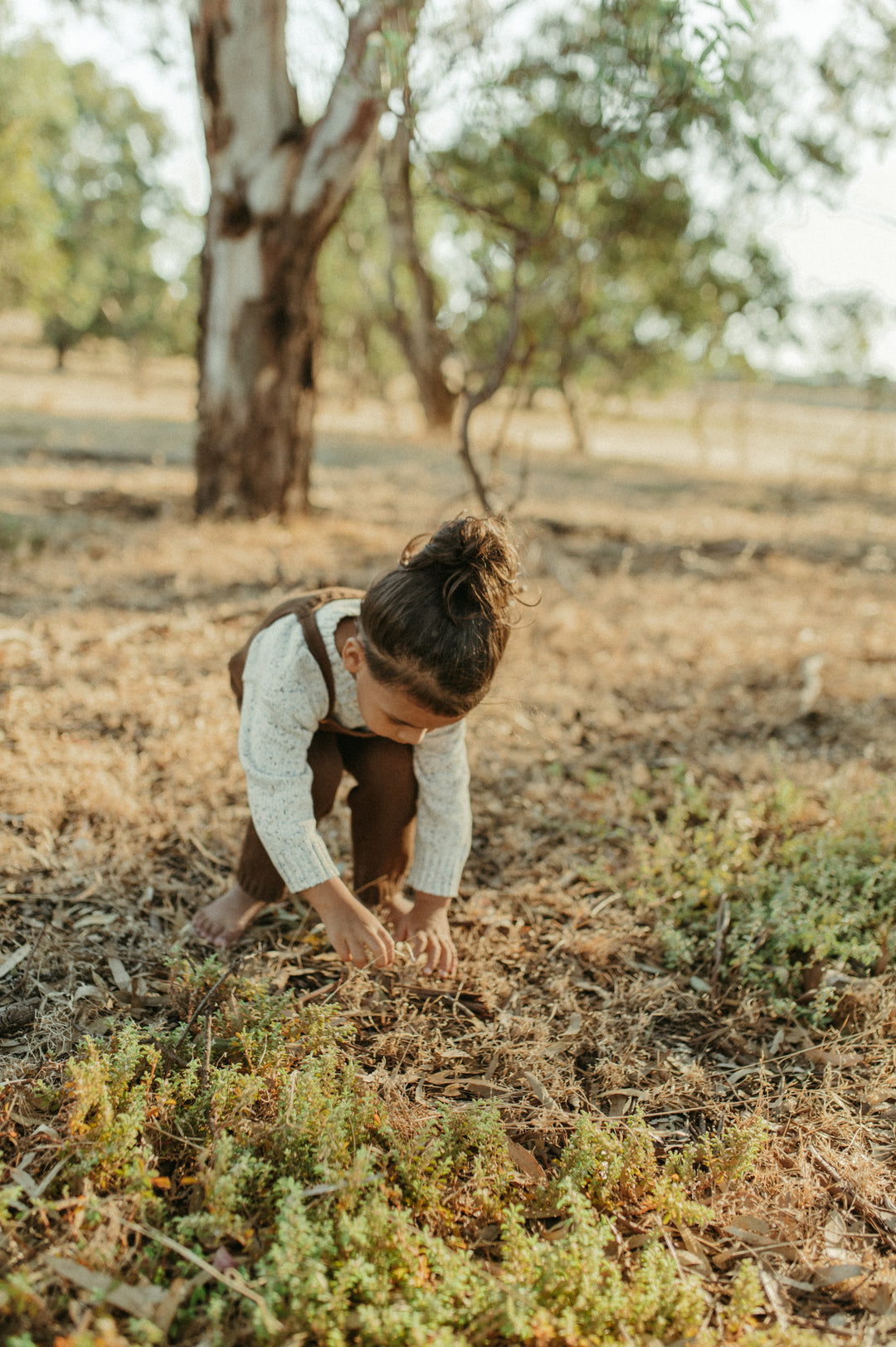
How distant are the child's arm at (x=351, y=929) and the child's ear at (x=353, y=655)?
21.1 inches

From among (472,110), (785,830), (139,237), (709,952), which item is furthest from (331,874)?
(139,237)

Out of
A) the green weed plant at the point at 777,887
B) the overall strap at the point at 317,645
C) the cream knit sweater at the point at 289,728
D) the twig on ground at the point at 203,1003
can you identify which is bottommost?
the twig on ground at the point at 203,1003

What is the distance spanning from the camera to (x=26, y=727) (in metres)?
3.42

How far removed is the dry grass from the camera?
1975mm

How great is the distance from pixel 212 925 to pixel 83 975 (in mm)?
360

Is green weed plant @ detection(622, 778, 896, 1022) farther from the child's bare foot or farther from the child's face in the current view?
the child's bare foot

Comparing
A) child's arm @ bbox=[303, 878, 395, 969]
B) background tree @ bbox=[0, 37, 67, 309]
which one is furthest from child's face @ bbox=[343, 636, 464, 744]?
background tree @ bbox=[0, 37, 67, 309]

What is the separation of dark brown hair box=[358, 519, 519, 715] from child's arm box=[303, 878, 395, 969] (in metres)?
0.55

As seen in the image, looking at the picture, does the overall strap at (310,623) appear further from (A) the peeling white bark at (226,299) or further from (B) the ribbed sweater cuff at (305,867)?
(A) the peeling white bark at (226,299)

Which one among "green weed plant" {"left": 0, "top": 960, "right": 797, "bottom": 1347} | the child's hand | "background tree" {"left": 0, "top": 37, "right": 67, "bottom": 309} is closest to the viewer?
"green weed plant" {"left": 0, "top": 960, "right": 797, "bottom": 1347}

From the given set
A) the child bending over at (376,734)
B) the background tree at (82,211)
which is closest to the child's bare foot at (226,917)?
the child bending over at (376,734)

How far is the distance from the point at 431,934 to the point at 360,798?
0.44m

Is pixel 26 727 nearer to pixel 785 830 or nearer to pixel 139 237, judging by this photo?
pixel 785 830

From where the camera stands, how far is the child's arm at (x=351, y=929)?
6.95 feet
